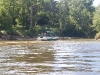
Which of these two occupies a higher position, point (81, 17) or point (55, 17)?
→ point (55, 17)

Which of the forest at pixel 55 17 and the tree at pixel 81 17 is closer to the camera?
the forest at pixel 55 17

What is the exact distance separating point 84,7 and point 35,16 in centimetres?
1853

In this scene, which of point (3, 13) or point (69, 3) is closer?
point (3, 13)

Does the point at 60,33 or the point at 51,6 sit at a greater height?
the point at 51,6

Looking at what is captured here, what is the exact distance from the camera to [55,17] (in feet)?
334

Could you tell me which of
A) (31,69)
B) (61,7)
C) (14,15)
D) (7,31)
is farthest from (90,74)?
(61,7)

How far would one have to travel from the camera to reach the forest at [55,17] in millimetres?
90125

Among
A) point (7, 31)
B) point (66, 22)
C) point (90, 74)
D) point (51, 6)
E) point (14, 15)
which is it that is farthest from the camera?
point (51, 6)

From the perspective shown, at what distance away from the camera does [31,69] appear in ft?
53.6

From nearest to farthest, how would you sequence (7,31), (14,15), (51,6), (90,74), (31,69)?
(90,74) → (31,69) → (7,31) → (14,15) → (51,6)

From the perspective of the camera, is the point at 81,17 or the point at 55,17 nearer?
the point at 81,17

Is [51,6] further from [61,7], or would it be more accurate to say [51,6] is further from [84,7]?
[84,7]

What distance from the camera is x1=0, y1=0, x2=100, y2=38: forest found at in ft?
296

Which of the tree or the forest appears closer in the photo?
the forest
